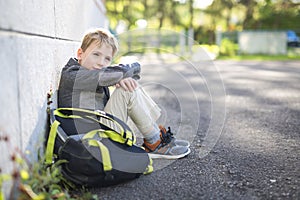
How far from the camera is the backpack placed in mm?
1989

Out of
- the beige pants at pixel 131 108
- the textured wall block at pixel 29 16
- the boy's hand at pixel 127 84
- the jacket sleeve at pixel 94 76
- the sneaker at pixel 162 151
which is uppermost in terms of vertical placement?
the textured wall block at pixel 29 16

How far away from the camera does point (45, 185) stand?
1.84 meters

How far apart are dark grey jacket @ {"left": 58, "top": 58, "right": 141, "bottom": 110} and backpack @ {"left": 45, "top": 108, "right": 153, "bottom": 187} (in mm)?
210

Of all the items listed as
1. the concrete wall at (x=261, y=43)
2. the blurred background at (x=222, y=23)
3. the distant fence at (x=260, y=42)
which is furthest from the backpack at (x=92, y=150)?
the concrete wall at (x=261, y=43)

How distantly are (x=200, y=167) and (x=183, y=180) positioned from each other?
270 millimetres

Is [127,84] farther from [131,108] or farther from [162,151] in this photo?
[162,151]

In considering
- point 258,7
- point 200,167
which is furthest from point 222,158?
point 258,7

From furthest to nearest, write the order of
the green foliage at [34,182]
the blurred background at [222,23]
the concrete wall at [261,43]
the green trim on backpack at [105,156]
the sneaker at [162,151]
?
the concrete wall at [261,43]
the blurred background at [222,23]
the sneaker at [162,151]
the green trim on backpack at [105,156]
the green foliage at [34,182]

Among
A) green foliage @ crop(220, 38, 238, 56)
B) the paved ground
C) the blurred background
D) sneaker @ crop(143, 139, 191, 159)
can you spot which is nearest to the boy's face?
sneaker @ crop(143, 139, 191, 159)

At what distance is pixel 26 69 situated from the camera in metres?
1.79

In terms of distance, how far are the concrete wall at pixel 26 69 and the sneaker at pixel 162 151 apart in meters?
0.79

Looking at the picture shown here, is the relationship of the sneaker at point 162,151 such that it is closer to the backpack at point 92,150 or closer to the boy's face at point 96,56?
the backpack at point 92,150

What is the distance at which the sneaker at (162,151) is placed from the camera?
263 centimetres

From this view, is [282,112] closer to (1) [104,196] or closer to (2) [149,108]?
(2) [149,108]
